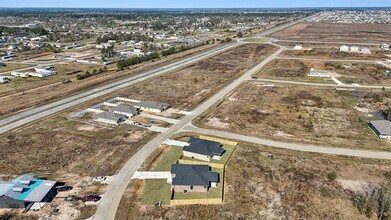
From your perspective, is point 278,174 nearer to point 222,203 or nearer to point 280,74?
point 222,203

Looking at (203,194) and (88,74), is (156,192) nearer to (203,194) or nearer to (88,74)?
(203,194)

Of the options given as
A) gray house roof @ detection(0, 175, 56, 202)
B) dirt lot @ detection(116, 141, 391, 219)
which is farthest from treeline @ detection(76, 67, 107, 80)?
dirt lot @ detection(116, 141, 391, 219)

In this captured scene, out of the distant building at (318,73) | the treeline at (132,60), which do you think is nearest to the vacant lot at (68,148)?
the treeline at (132,60)

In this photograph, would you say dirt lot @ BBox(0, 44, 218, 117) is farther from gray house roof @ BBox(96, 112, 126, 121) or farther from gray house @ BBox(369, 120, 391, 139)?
gray house @ BBox(369, 120, 391, 139)

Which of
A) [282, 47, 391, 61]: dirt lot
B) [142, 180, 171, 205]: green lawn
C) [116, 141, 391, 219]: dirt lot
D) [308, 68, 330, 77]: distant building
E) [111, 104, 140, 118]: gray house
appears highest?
[282, 47, 391, 61]: dirt lot

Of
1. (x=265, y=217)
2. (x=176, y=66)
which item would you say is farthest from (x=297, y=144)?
(x=176, y=66)
